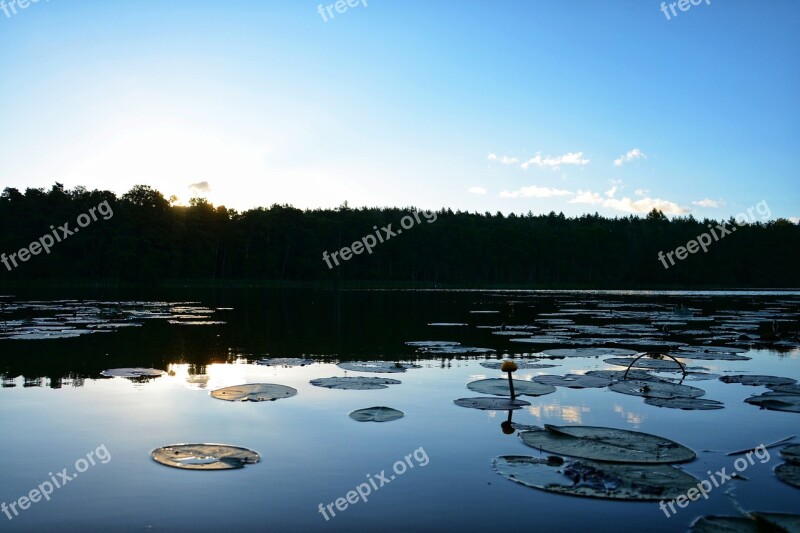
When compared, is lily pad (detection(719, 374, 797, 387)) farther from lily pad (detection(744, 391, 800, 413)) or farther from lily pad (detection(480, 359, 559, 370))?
lily pad (detection(480, 359, 559, 370))

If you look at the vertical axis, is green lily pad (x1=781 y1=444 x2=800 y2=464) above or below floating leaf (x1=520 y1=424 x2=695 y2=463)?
below

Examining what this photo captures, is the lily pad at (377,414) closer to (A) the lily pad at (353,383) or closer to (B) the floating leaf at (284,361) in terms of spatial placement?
(A) the lily pad at (353,383)

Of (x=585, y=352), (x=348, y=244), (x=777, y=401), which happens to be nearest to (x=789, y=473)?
(x=777, y=401)

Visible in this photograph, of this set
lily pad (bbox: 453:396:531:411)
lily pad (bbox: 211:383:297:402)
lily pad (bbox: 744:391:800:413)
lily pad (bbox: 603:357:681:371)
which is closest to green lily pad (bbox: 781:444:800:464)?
lily pad (bbox: 744:391:800:413)

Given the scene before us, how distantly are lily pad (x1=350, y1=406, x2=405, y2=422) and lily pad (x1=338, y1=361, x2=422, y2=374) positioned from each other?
449 cm

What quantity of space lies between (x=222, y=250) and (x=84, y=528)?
10506cm

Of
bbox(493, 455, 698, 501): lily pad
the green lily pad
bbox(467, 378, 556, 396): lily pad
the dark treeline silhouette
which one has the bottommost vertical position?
the green lily pad

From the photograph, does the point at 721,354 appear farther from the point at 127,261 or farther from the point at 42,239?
the point at 42,239

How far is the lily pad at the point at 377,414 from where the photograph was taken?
33.3ft

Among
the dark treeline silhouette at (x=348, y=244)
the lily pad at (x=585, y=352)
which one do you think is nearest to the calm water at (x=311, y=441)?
the lily pad at (x=585, y=352)

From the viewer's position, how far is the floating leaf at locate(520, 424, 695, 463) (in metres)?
7.79

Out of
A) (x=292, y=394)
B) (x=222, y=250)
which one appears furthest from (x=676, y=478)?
(x=222, y=250)

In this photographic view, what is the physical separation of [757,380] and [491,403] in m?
7.01

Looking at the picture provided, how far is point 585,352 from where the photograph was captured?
18.7 metres
